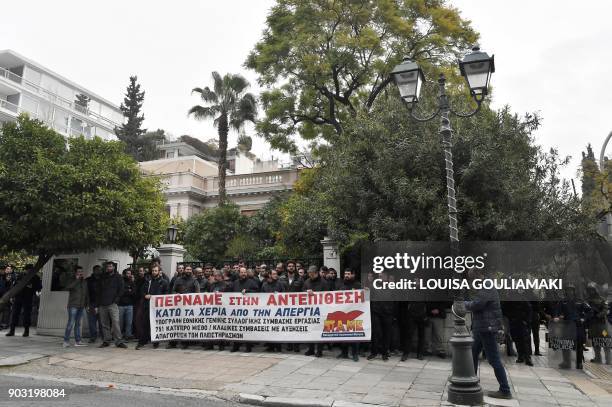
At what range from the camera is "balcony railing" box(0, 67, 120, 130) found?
4628cm

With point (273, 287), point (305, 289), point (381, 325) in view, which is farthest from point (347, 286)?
point (273, 287)

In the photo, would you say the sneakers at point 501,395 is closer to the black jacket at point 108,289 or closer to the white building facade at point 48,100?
the black jacket at point 108,289

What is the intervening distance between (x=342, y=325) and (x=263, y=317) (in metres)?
1.75

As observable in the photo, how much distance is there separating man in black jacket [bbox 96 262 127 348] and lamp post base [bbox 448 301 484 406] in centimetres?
768

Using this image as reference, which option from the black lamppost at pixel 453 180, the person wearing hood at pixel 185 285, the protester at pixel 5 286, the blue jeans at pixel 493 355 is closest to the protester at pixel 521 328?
the blue jeans at pixel 493 355

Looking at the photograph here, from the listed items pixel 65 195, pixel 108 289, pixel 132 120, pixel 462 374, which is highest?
pixel 132 120

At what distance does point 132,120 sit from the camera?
55438mm

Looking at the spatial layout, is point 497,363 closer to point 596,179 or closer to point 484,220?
point 484,220

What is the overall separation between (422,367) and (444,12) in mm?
16414

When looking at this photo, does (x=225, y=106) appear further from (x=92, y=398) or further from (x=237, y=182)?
(x=92, y=398)

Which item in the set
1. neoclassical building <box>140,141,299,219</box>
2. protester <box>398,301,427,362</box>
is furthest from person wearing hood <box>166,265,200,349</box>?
neoclassical building <box>140,141,299,219</box>

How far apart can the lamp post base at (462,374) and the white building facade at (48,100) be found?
4411 cm

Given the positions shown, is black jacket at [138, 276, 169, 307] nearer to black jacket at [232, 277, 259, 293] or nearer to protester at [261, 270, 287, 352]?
black jacket at [232, 277, 259, 293]

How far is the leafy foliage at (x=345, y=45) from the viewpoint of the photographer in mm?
19578
